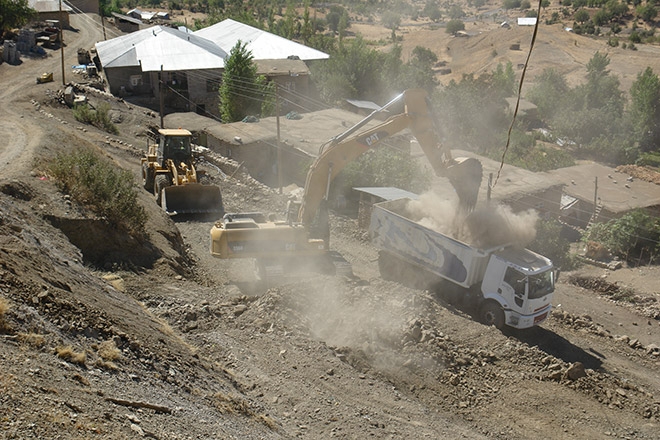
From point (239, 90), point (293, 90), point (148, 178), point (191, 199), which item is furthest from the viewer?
point (293, 90)

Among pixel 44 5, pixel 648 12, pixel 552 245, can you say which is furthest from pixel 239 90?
pixel 648 12

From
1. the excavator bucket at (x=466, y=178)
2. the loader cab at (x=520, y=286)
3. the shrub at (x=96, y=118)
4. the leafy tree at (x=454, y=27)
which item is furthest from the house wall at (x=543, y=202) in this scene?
the leafy tree at (x=454, y=27)

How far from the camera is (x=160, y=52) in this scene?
144 ft

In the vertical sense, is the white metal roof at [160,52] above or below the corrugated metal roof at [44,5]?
below

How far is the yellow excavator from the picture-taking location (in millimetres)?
15336

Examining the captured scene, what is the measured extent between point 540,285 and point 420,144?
462 centimetres

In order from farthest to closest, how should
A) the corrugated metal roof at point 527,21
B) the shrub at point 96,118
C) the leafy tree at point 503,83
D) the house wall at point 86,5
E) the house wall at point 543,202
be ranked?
1. the corrugated metal roof at point 527,21
2. the house wall at point 86,5
3. the leafy tree at point 503,83
4. the shrub at point 96,118
5. the house wall at point 543,202

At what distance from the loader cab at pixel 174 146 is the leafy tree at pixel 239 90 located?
16899mm

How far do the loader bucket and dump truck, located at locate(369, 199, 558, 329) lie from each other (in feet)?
20.9

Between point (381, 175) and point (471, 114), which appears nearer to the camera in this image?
point (381, 175)

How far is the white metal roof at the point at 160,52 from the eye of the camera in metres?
42.0

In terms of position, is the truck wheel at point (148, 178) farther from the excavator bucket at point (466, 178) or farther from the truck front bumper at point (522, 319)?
the truck front bumper at point (522, 319)

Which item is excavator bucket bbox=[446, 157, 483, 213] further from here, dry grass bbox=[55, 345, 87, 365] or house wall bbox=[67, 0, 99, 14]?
house wall bbox=[67, 0, 99, 14]

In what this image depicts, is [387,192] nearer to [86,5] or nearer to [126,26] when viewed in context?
[126,26]
